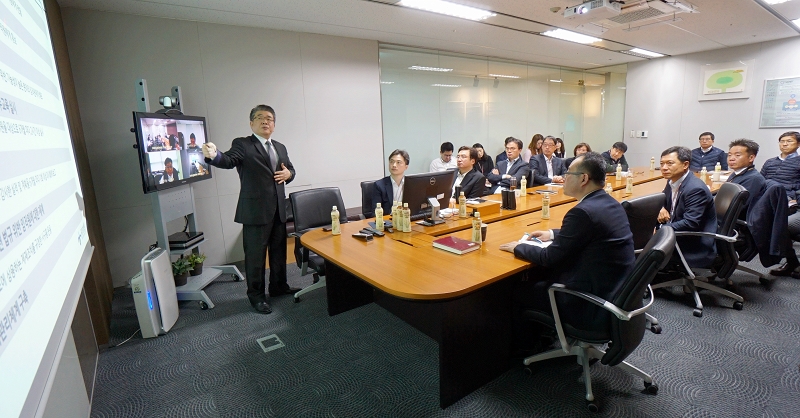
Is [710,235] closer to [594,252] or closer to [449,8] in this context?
[594,252]

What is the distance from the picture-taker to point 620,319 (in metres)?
1.77

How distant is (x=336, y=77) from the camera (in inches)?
197

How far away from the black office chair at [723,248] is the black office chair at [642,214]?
0.41 metres

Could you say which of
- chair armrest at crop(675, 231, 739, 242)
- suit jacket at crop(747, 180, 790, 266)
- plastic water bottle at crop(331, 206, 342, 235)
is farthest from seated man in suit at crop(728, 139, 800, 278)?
plastic water bottle at crop(331, 206, 342, 235)

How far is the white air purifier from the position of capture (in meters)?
2.79

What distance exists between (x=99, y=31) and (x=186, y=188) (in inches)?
65.3

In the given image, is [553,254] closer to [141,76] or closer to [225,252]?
[225,252]

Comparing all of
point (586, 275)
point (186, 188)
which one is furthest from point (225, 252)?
point (586, 275)

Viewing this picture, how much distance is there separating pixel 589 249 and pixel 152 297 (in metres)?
2.99

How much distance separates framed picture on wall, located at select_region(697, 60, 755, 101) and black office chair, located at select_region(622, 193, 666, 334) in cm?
598

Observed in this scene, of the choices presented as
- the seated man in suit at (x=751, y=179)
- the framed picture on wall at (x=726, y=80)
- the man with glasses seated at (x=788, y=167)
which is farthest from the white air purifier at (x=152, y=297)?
the framed picture on wall at (x=726, y=80)

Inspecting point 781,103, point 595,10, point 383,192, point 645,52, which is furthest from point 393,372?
point 781,103

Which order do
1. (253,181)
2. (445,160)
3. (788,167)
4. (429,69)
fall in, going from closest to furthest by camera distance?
1. (253,181)
2. (788,167)
3. (445,160)
4. (429,69)

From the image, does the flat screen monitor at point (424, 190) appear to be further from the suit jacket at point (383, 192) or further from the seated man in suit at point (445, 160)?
the seated man in suit at point (445, 160)
